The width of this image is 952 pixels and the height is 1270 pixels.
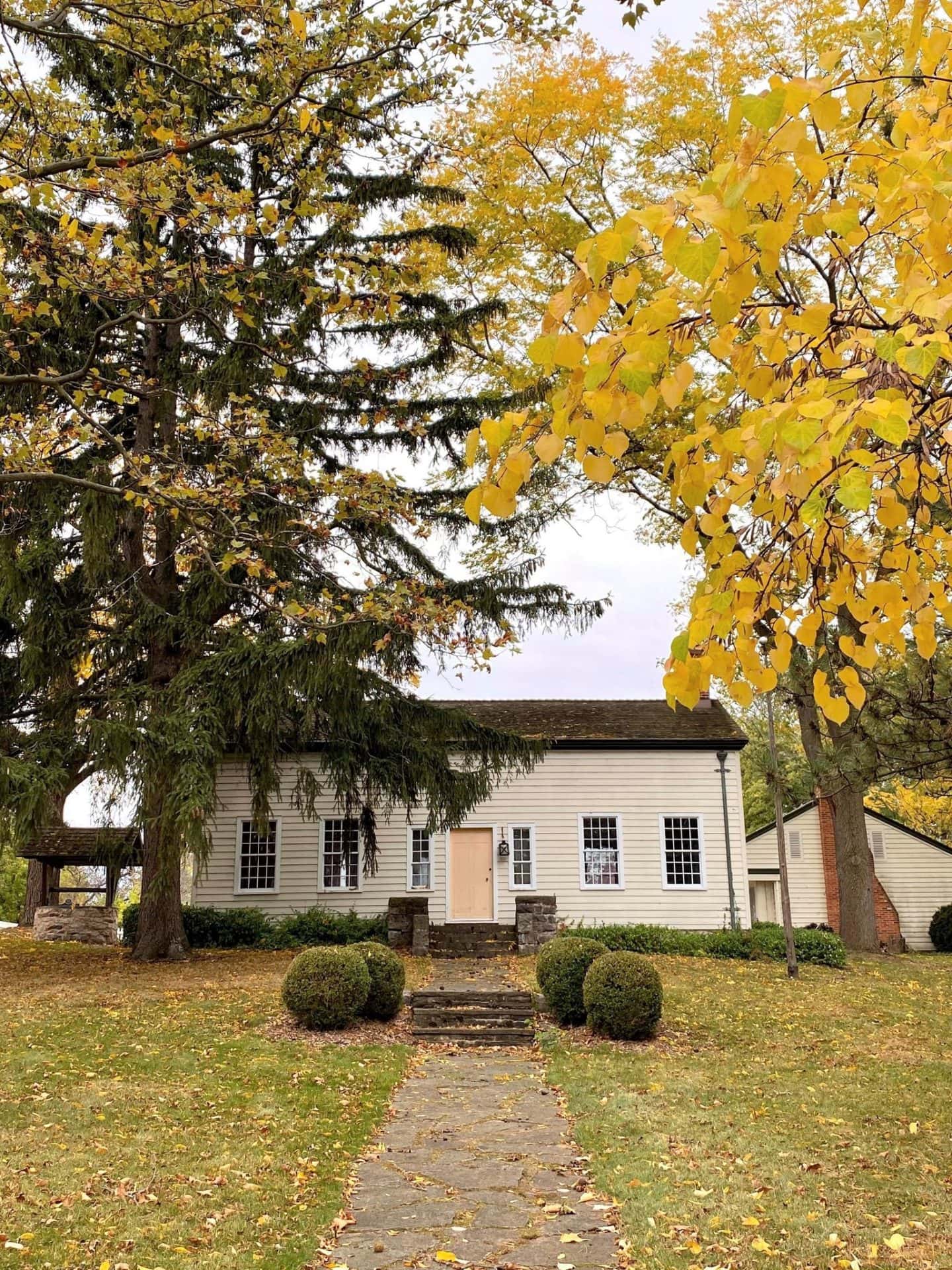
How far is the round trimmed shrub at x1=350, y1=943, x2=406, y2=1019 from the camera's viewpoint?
11.4m

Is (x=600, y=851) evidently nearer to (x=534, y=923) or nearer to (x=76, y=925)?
(x=534, y=923)

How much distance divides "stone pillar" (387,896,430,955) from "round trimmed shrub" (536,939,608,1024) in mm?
6545

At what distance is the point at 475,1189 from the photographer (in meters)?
6.00

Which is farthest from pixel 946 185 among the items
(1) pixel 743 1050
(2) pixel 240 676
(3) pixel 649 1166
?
(2) pixel 240 676

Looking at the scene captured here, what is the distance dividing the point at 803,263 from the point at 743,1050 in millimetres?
12496

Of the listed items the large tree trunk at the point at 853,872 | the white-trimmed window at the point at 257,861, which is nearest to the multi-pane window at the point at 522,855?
the white-trimmed window at the point at 257,861

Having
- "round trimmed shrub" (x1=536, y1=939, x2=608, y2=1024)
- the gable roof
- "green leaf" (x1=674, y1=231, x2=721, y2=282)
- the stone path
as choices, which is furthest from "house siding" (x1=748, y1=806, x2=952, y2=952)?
"green leaf" (x1=674, y1=231, x2=721, y2=282)

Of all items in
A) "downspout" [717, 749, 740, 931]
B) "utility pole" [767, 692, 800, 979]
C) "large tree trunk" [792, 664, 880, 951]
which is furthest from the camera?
"downspout" [717, 749, 740, 931]

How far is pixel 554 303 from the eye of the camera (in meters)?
1.88

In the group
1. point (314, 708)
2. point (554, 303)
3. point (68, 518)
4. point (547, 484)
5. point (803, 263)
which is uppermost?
point (803, 263)

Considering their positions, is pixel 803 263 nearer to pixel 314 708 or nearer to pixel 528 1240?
pixel 314 708

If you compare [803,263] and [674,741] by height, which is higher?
[803,263]

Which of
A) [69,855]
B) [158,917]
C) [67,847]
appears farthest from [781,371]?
[67,847]

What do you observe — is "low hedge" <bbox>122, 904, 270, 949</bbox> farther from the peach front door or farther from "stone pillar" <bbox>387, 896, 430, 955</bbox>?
the peach front door
